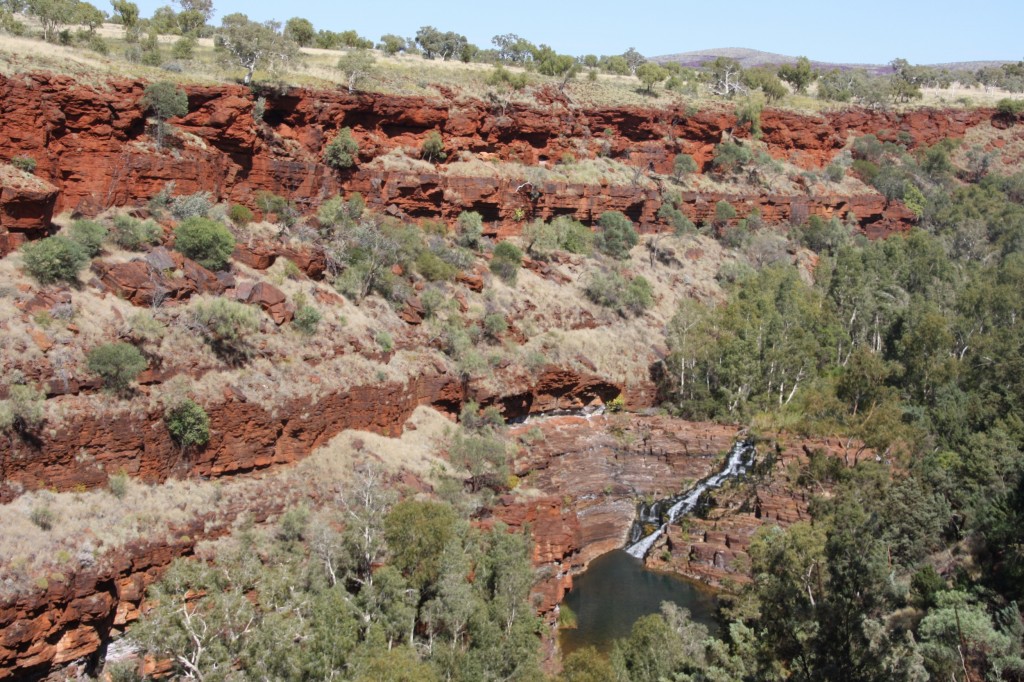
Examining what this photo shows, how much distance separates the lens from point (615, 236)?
205 feet

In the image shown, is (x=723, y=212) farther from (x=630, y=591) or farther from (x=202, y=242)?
(x=202, y=242)

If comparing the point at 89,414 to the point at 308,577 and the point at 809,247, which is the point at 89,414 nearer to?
the point at 308,577

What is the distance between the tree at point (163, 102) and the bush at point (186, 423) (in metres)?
16.6

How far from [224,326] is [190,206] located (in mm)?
9763

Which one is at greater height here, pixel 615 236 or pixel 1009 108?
pixel 1009 108

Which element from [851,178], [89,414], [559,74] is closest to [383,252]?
[89,414]

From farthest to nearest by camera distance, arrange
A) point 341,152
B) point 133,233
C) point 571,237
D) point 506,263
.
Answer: point 571,237 → point 506,263 → point 341,152 → point 133,233

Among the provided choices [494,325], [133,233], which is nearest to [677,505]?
[494,325]

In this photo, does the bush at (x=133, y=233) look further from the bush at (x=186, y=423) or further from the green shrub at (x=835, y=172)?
the green shrub at (x=835, y=172)

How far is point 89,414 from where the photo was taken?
2733cm

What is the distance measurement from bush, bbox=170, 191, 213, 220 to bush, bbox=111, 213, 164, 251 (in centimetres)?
286

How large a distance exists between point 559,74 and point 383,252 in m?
39.6

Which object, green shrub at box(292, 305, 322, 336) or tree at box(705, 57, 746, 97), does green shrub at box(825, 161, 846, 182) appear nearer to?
tree at box(705, 57, 746, 97)

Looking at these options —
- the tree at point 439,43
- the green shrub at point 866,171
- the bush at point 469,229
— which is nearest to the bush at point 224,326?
the bush at point 469,229
